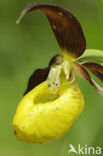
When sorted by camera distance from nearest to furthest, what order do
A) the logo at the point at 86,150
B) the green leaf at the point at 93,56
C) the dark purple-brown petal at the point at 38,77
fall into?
the green leaf at the point at 93,56
the dark purple-brown petal at the point at 38,77
the logo at the point at 86,150

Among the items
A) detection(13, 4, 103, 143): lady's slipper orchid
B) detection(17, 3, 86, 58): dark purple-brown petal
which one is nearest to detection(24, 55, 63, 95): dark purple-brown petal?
detection(13, 4, 103, 143): lady's slipper orchid

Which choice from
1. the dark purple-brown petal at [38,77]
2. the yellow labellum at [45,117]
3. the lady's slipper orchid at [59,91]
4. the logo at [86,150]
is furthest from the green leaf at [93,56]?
the logo at [86,150]

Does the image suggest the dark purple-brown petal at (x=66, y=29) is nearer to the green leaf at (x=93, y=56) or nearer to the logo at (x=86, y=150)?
the green leaf at (x=93, y=56)

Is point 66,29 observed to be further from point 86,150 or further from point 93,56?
point 86,150

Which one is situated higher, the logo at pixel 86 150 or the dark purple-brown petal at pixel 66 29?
the dark purple-brown petal at pixel 66 29

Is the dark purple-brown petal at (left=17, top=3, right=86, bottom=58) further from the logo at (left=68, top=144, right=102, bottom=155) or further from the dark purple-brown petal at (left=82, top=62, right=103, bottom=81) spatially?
the logo at (left=68, top=144, right=102, bottom=155)

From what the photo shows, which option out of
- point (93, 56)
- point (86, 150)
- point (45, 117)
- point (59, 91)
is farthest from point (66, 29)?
point (86, 150)

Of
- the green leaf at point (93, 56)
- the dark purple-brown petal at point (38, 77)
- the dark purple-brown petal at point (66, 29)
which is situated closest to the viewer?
the dark purple-brown petal at point (66, 29)
